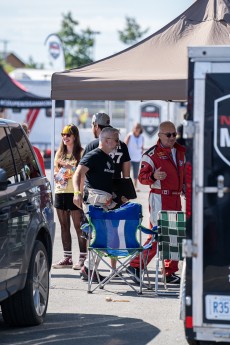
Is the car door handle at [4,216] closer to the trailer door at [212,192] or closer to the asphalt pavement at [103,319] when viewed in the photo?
the asphalt pavement at [103,319]

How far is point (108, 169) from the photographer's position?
11.2 m

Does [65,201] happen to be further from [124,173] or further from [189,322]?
[189,322]

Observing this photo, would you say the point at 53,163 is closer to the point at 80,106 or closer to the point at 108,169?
the point at 108,169

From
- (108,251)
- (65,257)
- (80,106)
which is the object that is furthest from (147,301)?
(80,106)

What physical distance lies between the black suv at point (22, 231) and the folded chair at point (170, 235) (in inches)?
60.0

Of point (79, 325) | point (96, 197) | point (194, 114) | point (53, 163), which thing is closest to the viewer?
point (194, 114)

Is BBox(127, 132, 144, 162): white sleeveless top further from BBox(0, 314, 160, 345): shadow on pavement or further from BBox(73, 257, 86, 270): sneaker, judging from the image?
BBox(0, 314, 160, 345): shadow on pavement

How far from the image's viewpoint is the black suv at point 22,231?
798cm

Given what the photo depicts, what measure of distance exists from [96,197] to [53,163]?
125cm

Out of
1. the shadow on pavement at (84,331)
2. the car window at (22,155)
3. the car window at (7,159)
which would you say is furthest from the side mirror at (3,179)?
the shadow on pavement at (84,331)

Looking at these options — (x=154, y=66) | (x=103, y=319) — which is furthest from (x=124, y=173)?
(x=103, y=319)

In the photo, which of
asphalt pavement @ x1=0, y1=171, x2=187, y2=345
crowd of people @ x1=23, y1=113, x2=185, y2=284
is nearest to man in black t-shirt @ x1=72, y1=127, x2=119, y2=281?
crowd of people @ x1=23, y1=113, x2=185, y2=284

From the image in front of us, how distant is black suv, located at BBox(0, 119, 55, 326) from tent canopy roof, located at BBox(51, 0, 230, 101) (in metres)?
1.75

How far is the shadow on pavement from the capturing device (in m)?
8.31
